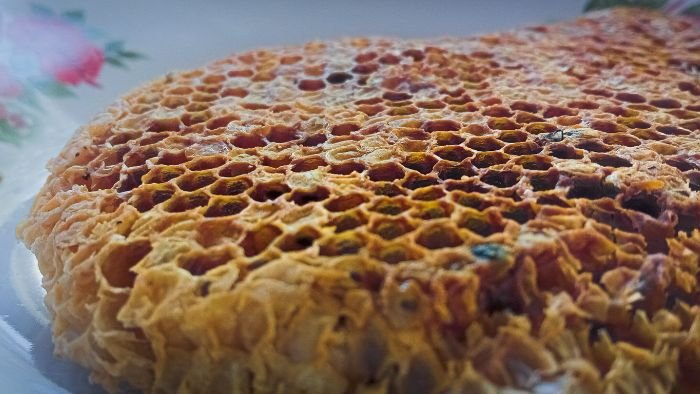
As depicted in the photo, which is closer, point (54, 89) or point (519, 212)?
point (519, 212)

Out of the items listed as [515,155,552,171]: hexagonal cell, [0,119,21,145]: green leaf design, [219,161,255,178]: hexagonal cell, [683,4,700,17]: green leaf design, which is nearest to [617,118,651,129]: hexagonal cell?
[515,155,552,171]: hexagonal cell

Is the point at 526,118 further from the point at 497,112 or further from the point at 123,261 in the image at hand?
the point at 123,261

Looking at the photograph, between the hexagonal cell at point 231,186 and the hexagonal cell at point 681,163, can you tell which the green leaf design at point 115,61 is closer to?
the hexagonal cell at point 231,186

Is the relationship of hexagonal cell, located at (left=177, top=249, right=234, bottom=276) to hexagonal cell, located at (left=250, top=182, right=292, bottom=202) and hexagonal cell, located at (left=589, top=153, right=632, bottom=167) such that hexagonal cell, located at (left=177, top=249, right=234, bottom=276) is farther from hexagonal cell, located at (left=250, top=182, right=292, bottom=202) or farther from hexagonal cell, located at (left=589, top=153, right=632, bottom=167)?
hexagonal cell, located at (left=589, top=153, right=632, bottom=167)

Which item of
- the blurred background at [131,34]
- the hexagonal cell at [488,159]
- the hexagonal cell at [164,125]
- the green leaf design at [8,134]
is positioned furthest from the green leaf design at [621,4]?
the green leaf design at [8,134]

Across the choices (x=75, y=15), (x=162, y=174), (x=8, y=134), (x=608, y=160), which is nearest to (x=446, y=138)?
(x=608, y=160)
